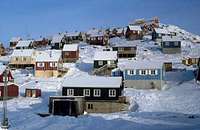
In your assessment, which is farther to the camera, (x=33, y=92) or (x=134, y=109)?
(x=33, y=92)

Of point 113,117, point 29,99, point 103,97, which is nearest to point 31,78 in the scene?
point 29,99

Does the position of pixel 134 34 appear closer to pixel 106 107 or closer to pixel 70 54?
pixel 70 54

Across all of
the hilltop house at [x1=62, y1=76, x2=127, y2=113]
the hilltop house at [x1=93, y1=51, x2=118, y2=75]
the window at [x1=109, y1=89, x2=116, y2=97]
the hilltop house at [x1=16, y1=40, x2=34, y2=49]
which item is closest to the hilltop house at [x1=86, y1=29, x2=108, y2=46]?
the hilltop house at [x1=16, y1=40, x2=34, y2=49]

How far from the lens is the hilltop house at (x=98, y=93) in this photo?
53.6 metres

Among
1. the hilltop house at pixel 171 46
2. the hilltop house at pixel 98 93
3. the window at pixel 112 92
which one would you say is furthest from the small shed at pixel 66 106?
the hilltop house at pixel 171 46

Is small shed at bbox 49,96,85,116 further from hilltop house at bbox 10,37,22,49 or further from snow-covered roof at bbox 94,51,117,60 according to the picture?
hilltop house at bbox 10,37,22,49

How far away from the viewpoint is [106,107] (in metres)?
53.7

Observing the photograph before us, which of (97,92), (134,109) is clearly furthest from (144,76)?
(97,92)

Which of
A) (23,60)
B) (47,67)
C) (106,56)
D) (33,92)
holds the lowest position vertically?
(33,92)

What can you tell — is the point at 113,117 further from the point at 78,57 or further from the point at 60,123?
the point at 78,57

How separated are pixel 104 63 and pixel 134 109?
2925 centimetres

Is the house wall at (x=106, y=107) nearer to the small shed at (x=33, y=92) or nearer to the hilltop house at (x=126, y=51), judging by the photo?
the small shed at (x=33, y=92)

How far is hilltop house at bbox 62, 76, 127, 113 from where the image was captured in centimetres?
5362

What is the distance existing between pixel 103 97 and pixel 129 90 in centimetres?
1286
